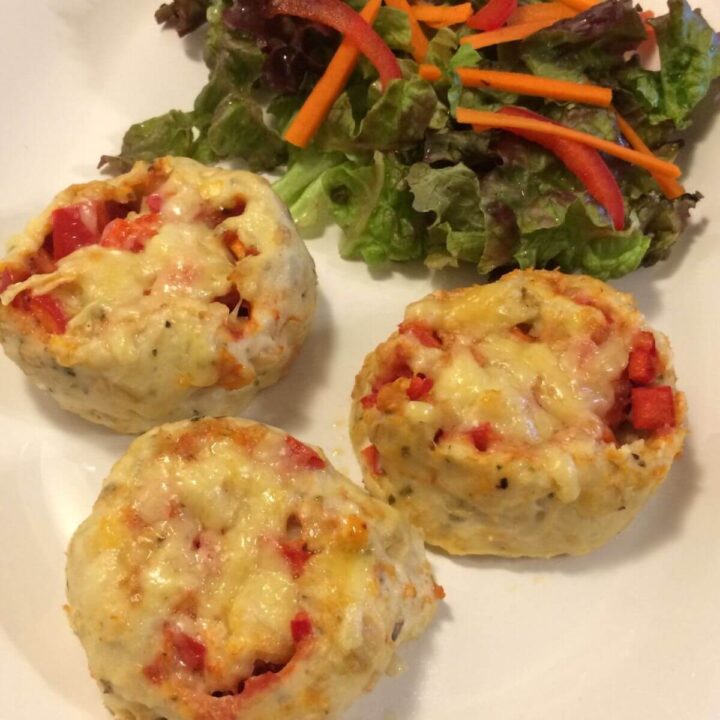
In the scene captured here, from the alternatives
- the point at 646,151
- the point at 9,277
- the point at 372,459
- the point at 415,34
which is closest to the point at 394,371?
the point at 372,459

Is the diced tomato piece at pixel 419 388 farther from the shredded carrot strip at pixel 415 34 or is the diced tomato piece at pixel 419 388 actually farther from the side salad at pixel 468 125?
the shredded carrot strip at pixel 415 34

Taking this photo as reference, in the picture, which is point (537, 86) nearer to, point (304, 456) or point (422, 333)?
point (422, 333)

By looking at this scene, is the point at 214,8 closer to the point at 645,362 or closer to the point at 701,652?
the point at 645,362

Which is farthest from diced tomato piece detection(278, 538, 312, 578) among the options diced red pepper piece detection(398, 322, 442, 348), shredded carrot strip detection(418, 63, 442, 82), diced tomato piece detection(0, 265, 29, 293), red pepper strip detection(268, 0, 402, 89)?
shredded carrot strip detection(418, 63, 442, 82)

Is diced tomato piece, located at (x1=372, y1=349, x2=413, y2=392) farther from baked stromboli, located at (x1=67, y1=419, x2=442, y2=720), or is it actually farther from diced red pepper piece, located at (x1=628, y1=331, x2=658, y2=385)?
diced red pepper piece, located at (x1=628, y1=331, x2=658, y2=385)

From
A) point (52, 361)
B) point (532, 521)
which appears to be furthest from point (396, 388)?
point (52, 361)

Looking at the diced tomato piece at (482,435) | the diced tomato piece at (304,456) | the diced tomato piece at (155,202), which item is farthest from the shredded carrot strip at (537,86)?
the diced tomato piece at (304,456)

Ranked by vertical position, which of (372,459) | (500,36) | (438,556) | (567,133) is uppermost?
(500,36)

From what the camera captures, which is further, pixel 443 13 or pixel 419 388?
pixel 443 13
